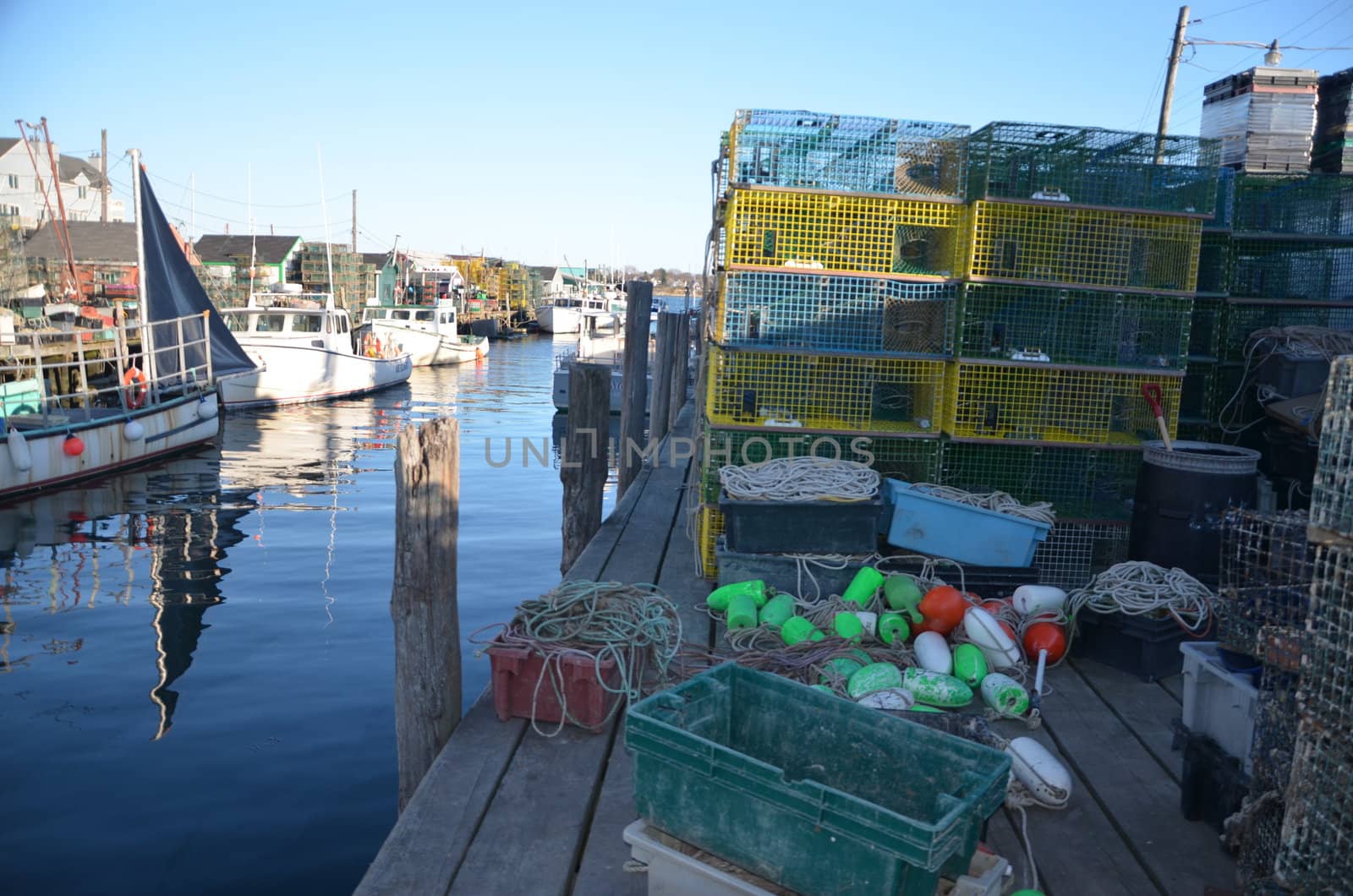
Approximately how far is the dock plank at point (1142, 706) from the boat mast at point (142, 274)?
17.8 meters

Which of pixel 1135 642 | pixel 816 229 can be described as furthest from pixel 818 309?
pixel 1135 642

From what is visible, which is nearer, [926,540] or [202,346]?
[926,540]

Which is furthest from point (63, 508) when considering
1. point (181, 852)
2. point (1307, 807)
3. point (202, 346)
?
point (1307, 807)

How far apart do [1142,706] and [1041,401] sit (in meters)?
2.32

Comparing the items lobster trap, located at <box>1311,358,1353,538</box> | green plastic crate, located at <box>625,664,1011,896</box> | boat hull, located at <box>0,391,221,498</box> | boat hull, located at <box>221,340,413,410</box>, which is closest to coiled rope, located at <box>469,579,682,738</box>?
green plastic crate, located at <box>625,664,1011,896</box>

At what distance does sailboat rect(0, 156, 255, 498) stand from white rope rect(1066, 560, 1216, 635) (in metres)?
14.0

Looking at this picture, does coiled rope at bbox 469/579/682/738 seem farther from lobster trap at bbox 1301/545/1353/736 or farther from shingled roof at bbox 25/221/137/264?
shingled roof at bbox 25/221/137/264

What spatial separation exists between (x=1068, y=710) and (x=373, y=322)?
3574cm

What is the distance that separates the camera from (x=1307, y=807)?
267 cm

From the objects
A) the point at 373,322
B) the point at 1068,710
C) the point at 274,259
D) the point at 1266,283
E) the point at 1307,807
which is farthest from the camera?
the point at 274,259

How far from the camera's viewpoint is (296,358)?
26766mm

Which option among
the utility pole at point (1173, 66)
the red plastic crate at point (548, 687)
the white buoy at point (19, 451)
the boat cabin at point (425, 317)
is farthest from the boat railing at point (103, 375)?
the utility pole at point (1173, 66)

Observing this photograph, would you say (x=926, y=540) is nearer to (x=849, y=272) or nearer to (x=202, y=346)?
(x=849, y=272)

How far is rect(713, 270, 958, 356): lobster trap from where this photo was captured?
642 cm
